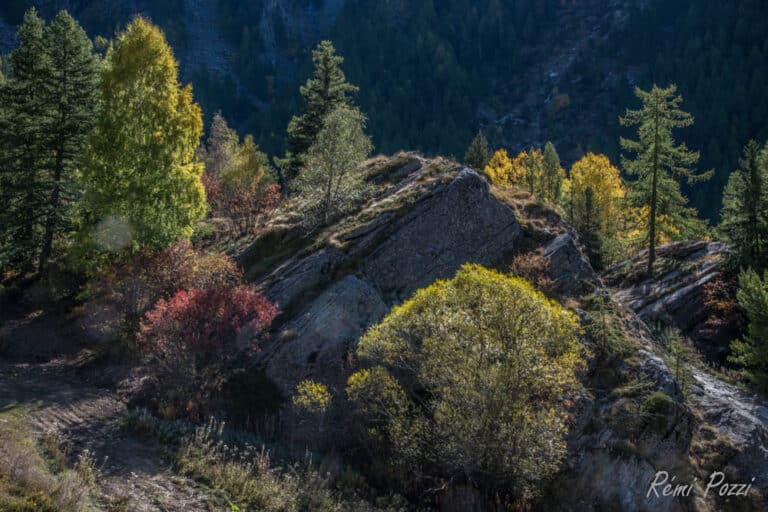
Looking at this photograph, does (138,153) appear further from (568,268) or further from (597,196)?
(597,196)

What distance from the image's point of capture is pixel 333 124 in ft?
76.7

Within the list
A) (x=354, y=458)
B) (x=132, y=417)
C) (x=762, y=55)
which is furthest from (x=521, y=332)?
(x=762, y=55)

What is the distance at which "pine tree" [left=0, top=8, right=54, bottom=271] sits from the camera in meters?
22.4

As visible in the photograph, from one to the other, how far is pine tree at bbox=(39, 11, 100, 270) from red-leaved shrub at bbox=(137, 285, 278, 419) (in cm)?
1112

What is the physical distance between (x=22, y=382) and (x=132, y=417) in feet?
14.6

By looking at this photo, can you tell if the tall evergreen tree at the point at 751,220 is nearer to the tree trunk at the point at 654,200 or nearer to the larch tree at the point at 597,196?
the tree trunk at the point at 654,200

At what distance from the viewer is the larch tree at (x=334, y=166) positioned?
2342cm

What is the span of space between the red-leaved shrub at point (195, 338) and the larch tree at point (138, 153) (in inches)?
211

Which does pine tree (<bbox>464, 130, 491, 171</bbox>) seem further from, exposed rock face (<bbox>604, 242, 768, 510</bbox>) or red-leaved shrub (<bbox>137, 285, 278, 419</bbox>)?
red-leaved shrub (<bbox>137, 285, 278, 419</bbox>)

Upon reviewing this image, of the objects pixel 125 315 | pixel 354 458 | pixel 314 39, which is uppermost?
pixel 314 39

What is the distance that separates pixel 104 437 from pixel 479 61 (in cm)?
17390

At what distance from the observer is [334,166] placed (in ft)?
77.7

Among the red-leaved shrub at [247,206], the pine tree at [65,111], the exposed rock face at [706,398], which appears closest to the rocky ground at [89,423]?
the pine tree at [65,111]

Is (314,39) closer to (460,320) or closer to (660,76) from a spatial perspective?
(660,76)
